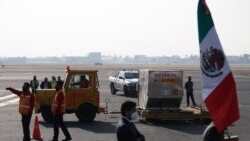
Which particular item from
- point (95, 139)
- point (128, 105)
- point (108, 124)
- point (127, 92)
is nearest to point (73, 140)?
point (95, 139)

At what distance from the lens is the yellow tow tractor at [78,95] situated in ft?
64.3

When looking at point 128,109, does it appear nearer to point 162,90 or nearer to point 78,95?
point 78,95

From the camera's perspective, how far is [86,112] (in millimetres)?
20062

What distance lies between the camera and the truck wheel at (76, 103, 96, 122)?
19.9m

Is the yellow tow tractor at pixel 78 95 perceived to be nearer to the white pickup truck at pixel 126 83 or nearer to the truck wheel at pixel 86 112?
the truck wheel at pixel 86 112

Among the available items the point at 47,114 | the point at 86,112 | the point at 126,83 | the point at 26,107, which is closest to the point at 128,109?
the point at 26,107

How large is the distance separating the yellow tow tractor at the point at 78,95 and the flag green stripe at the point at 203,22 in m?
13.3

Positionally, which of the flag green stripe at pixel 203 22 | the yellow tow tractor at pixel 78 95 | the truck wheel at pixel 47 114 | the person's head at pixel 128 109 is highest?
the flag green stripe at pixel 203 22

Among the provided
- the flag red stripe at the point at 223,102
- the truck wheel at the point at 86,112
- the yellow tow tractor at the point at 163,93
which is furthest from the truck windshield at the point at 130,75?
the flag red stripe at the point at 223,102

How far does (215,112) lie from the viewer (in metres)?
6.64

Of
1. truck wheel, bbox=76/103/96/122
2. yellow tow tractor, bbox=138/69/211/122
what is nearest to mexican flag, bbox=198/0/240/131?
yellow tow tractor, bbox=138/69/211/122

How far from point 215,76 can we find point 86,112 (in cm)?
1382

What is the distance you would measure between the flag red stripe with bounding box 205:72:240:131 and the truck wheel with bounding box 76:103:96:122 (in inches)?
532

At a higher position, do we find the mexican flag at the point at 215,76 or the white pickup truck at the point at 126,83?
the mexican flag at the point at 215,76
